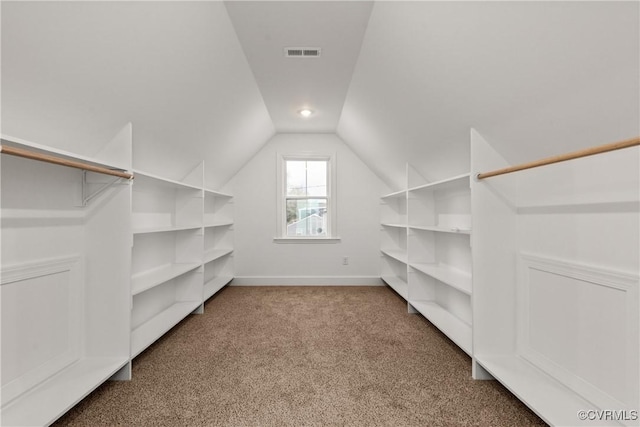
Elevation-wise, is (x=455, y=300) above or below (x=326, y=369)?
above

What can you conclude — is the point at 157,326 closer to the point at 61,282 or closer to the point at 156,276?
the point at 156,276

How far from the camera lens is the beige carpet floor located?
5.12 feet

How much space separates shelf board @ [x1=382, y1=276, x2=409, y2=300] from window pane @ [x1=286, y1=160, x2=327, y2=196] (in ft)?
5.25

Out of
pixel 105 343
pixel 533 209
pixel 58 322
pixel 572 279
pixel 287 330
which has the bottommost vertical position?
pixel 287 330

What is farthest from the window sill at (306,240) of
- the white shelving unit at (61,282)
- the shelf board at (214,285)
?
the white shelving unit at (61,282)

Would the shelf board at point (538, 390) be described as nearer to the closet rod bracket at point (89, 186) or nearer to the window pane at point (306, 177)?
the closet rod bracket at point (89, 186)

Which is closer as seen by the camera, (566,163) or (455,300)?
(566,163)

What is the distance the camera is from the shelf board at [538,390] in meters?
1.35

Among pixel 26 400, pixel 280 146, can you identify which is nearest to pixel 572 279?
pixel 26 400

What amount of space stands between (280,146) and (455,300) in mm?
3168

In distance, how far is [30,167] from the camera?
1.62 metres

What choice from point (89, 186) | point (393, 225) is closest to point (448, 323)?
point (393, 225)

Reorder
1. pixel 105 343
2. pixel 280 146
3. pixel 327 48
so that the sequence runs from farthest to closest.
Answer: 1. pixel 280 146
2. pixel 327 48
3. pixel 105 343

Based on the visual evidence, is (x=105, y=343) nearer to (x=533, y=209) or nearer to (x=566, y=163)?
(x=533, y=209)
